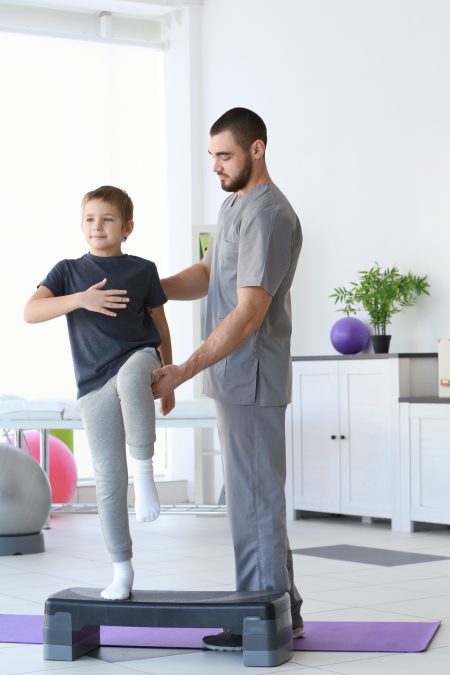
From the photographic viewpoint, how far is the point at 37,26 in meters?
8.08

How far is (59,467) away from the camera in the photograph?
7336 mm

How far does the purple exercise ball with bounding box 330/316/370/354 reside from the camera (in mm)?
6598

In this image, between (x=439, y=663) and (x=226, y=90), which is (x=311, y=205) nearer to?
(x=226, y=90)

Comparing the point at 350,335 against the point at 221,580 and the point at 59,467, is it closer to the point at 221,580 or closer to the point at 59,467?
the point at 59,467

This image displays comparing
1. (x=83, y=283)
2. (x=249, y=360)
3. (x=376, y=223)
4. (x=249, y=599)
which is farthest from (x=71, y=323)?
(x=376, y=223)

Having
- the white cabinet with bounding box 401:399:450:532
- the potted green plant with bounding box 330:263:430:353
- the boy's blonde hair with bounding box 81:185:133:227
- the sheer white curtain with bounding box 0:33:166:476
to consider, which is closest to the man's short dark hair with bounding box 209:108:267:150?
the boy's blonde hair with bounding box 81:185:133:227

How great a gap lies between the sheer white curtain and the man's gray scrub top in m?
4.71

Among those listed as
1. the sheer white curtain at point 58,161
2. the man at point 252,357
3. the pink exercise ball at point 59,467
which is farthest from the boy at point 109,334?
the sheer white curtain at point 58,161

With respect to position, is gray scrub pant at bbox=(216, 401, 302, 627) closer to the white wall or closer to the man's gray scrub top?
the man's gray scrub top

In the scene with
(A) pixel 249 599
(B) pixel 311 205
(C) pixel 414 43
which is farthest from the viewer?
(B) pixel 311 205

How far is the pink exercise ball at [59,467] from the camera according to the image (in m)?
7.31

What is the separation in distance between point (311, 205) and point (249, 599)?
4.60m

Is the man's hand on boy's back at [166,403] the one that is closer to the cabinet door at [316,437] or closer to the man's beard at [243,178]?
the man's beard at [243,178]

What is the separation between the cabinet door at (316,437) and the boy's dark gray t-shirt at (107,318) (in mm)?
3576
